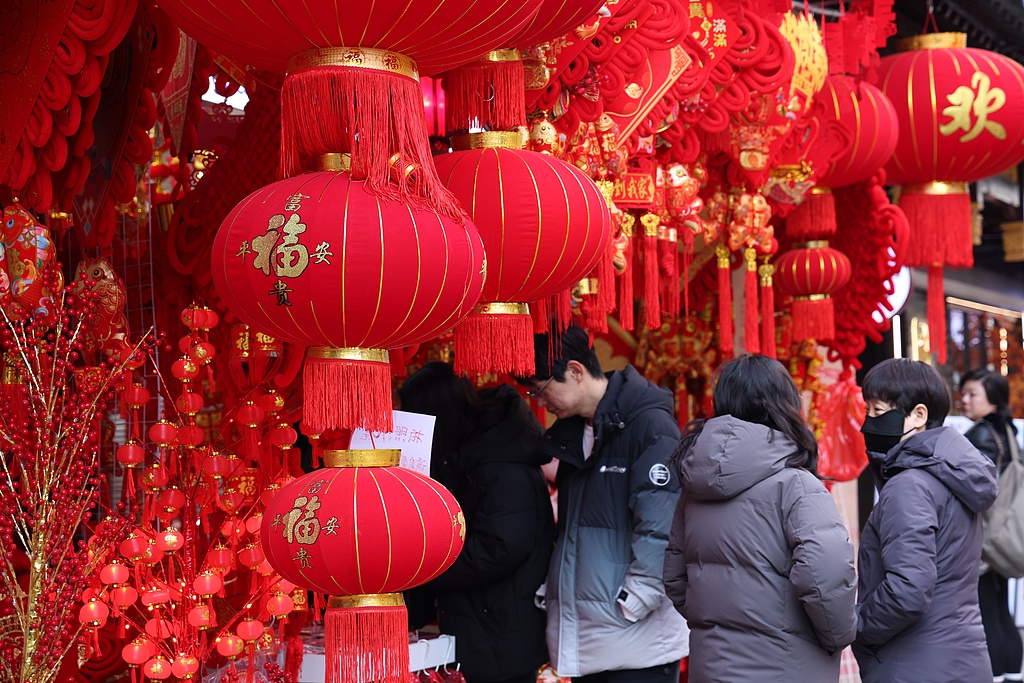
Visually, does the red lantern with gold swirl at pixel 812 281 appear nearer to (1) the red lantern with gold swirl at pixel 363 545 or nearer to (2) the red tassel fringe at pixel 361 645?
(1) the red lantern with gold swirl at pixel 363 545

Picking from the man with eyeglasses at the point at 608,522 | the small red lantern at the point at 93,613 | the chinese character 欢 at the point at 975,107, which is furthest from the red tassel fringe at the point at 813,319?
the small red lantern at the point at 93,613

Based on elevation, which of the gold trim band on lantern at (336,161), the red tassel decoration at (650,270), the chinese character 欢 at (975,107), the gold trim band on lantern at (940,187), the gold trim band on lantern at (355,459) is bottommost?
the gold trim band on lantern at (355,459)

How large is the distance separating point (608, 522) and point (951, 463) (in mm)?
831

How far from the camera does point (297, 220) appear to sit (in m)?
1.86

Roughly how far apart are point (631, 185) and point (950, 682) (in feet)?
4.93

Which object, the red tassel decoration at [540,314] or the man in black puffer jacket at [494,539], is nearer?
the red tassel decoration at [540,314]

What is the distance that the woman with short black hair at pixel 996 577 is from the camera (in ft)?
13.7

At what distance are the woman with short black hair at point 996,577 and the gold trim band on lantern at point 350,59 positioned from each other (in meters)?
2.93

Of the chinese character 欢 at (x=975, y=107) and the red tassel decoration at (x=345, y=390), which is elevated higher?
the chinese character 欢 at (x=975, y=107)

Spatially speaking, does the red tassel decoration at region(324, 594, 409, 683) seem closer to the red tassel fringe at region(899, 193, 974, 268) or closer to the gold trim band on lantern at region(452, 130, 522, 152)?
the gold trim band on lantern at region(452, 130, 522, 152)

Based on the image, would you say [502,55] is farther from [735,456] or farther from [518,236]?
[735,456]

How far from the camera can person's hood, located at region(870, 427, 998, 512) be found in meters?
2.63

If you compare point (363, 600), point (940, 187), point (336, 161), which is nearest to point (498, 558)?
point (363, 600)

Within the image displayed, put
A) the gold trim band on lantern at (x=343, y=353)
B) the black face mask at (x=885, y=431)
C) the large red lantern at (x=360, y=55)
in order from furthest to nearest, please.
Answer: the black face mask at (x=885, y=431), the gold trim band on lantern at (x=343, y=353), the large red lantern at (x=360, y=55)
